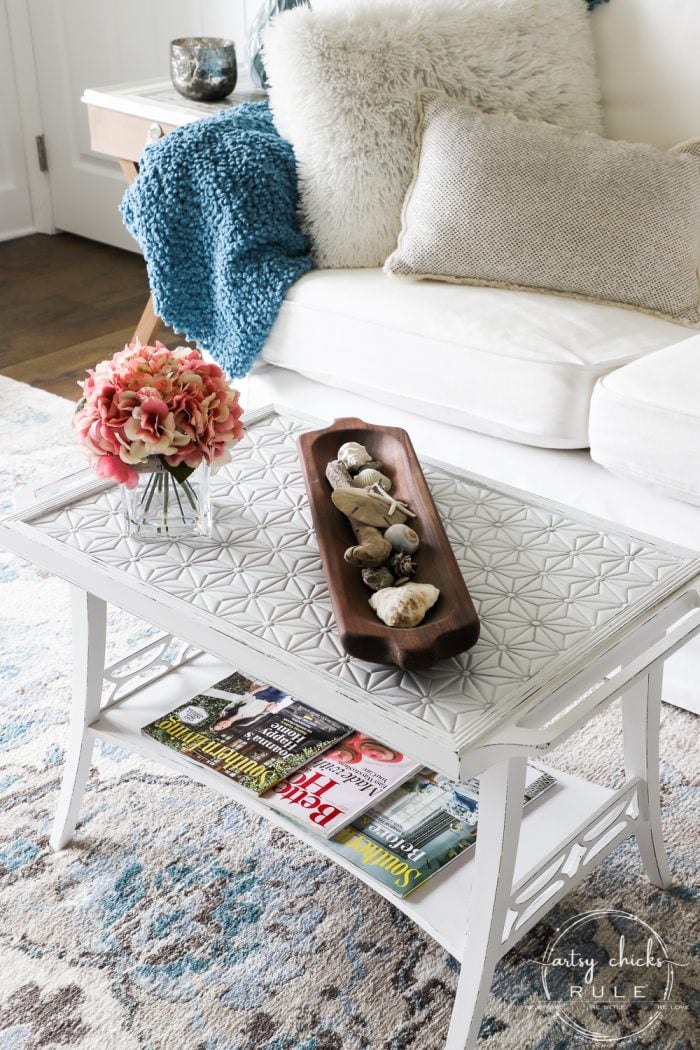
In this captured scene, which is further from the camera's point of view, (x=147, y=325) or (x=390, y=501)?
(x=147, y=325)

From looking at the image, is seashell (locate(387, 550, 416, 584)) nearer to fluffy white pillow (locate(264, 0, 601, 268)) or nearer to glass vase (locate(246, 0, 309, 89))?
fluffy white pillow (locate(264, 0, 601, 268))

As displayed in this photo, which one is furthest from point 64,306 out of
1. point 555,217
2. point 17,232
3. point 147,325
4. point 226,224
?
point 555,217

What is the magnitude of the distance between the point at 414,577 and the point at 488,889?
292 millimetres

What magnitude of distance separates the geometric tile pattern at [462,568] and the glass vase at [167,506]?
17 millimetres

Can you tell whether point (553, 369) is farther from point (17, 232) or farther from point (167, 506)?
point (17, 232)

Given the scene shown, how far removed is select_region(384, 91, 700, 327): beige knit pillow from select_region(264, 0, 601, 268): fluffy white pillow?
0.29 ft

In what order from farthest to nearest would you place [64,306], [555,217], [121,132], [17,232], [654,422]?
[17,232] < [64,306] < [121,132] < [555,217] < [654,422]

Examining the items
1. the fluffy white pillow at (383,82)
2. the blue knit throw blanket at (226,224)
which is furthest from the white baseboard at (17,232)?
the fluffy white pillow at (383,82)

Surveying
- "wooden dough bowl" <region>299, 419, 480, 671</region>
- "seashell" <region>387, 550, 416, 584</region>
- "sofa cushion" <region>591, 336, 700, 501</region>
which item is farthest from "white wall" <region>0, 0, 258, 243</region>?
"seashell" <region>387, 550, 416, 584</region>

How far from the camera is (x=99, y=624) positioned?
124cm

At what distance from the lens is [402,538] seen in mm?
1071

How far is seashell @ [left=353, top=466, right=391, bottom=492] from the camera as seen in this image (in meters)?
1.17

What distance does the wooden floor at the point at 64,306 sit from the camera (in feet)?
8.93

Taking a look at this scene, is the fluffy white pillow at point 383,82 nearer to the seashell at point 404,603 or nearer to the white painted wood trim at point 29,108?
the seashell at point 404,603
